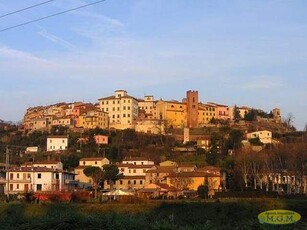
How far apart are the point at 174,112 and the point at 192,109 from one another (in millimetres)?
5000

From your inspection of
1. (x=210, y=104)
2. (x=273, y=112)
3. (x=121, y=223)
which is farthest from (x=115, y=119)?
(x=121, y=223)

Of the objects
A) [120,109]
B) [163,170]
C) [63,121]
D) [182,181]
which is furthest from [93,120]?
[182,181]

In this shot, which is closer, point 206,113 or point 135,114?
point 135,114

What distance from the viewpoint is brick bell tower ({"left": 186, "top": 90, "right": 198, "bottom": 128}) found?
403 feet

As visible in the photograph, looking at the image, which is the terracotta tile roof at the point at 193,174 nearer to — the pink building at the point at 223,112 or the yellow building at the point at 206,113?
the yellow building at the point at 206,113

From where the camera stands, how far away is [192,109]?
124 meters

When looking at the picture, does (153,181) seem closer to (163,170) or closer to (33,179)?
(163,170)

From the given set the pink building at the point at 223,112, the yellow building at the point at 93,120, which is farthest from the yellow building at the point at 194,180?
the pink building at the point at 223,112

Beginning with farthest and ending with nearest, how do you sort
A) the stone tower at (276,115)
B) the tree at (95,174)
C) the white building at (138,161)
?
the stone tower at (276,115) → the white building at (138,161) → the tree at (95,174)

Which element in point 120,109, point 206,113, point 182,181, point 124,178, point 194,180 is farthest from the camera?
point 206,113

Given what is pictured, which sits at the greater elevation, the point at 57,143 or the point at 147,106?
the point at 147,106

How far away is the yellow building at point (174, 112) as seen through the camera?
12450 cm

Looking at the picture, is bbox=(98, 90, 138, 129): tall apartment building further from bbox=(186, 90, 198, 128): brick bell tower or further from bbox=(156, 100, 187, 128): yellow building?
bbox=(186, 90, 198, 128): brick bell tower

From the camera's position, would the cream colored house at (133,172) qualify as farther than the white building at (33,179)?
Yes
